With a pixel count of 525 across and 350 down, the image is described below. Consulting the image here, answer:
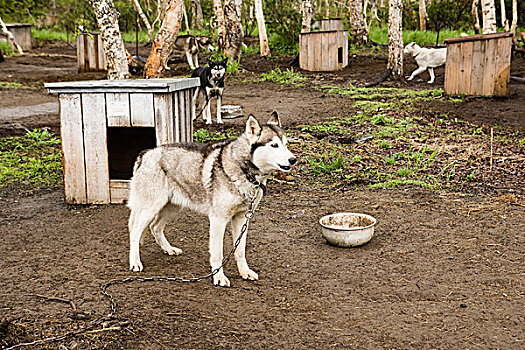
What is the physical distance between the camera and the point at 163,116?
5977 millimetres

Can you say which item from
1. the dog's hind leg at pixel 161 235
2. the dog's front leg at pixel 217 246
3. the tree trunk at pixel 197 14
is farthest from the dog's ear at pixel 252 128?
the tree trunk at pixel 197 14

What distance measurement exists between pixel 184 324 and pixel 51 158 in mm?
5529

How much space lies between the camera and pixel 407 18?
89.1 ft

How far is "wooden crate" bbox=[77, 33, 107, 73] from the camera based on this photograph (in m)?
17.8

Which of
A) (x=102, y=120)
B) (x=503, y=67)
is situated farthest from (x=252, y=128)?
(x=503, y=67)

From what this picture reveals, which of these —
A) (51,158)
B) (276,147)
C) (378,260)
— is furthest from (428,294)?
(51,158)

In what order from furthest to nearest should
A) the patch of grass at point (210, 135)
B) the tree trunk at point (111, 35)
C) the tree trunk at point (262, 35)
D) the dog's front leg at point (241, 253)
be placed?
the tree trunk at point (262, 35), the tree trunk at point (111, 35), the patch of grass at point (210, 135), the dog's front leg at point (241, 253)

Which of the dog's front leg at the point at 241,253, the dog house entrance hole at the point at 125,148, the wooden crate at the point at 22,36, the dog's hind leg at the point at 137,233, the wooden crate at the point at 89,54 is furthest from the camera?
the wooden crate at the point at 22,36

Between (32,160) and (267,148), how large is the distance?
530cm

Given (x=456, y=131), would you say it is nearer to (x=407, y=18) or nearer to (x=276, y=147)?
(x=276, y=147)

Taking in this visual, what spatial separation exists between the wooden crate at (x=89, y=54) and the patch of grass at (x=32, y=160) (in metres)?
8.83

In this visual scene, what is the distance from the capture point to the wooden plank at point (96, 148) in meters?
6.04

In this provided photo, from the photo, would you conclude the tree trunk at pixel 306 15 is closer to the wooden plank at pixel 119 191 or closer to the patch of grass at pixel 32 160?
the patch of grass at pixel 32 160

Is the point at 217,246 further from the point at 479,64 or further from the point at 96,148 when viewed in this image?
the point at 479,64
